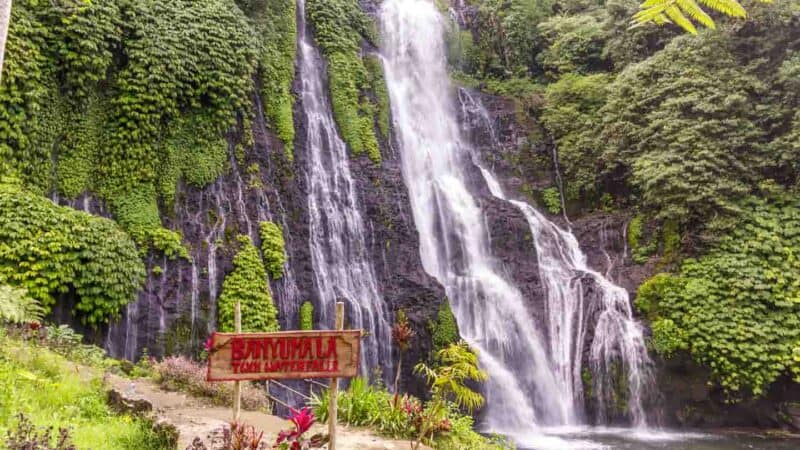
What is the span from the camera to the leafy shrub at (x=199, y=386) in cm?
705

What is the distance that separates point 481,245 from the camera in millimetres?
15344

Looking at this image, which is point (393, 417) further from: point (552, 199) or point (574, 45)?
point (574, 45)

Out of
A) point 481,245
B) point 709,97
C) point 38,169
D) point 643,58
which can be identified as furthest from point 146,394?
point 643,58

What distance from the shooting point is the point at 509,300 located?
14.0 m

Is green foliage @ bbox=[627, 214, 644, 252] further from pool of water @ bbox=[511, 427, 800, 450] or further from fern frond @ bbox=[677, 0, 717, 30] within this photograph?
fern frond @ bbox=[677, 0, 717, 30]

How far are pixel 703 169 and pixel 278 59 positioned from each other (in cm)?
1138

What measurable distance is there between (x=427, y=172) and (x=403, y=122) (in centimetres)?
196

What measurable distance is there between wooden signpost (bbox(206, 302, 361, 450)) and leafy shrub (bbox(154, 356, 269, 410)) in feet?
9.31

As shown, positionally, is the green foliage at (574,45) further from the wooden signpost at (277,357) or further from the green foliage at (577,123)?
the wooden signpost at (277,357)

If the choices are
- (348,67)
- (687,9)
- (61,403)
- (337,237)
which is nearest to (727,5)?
(687,9)

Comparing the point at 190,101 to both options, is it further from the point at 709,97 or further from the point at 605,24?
the point at 605,24

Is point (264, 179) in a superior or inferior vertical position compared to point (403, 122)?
inferior

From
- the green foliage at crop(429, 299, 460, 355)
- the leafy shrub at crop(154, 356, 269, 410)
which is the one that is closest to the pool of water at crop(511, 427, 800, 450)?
the green foliage at crop(429, 299, 460, 355)

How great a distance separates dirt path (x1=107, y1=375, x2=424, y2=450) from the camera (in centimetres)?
562
